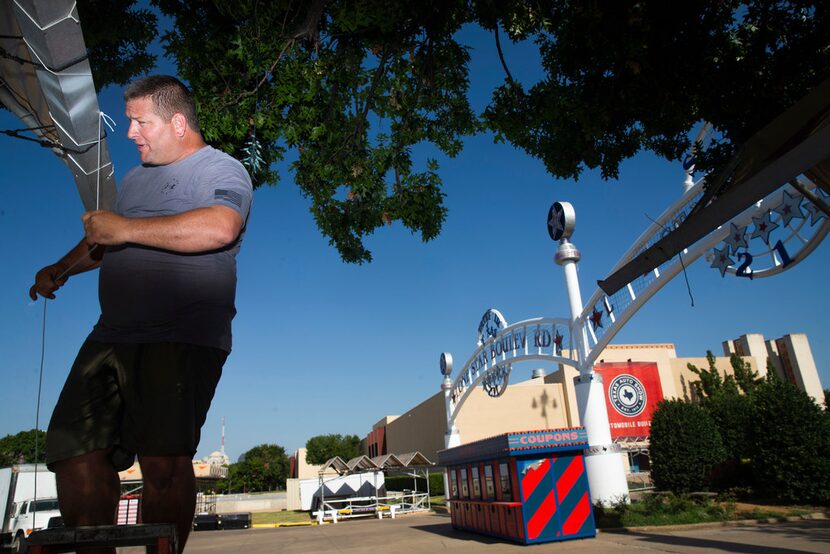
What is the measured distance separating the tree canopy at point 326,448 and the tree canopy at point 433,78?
6027 cm

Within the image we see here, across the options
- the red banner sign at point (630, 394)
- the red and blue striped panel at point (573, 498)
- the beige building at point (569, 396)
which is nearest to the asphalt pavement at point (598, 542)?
the red and blue striped panel at point (573, 498)

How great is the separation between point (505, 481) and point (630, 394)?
32608 mm

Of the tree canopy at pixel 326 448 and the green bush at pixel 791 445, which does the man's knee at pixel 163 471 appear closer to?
the green bush at pixel 791 445

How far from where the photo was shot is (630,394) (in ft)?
136

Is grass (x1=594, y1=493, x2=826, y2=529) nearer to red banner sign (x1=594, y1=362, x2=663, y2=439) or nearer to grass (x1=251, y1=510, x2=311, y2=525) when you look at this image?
grass (x1=251, y1=510, x2=311, y2=525)

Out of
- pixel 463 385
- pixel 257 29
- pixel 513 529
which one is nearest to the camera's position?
pixel 257 29

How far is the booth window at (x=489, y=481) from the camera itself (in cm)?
1313

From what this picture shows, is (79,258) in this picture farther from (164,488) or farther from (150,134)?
(164,488)

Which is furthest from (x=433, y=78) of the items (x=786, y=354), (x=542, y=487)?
(x=786, y=354)

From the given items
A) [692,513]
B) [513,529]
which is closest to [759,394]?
[692,513]

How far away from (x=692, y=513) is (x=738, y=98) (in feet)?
36.9

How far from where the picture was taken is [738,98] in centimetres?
637

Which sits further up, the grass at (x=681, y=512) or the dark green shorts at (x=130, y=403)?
the dark green shorts at (x=130, y=403)

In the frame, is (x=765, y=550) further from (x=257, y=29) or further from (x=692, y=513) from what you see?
(x=257, y=29)
